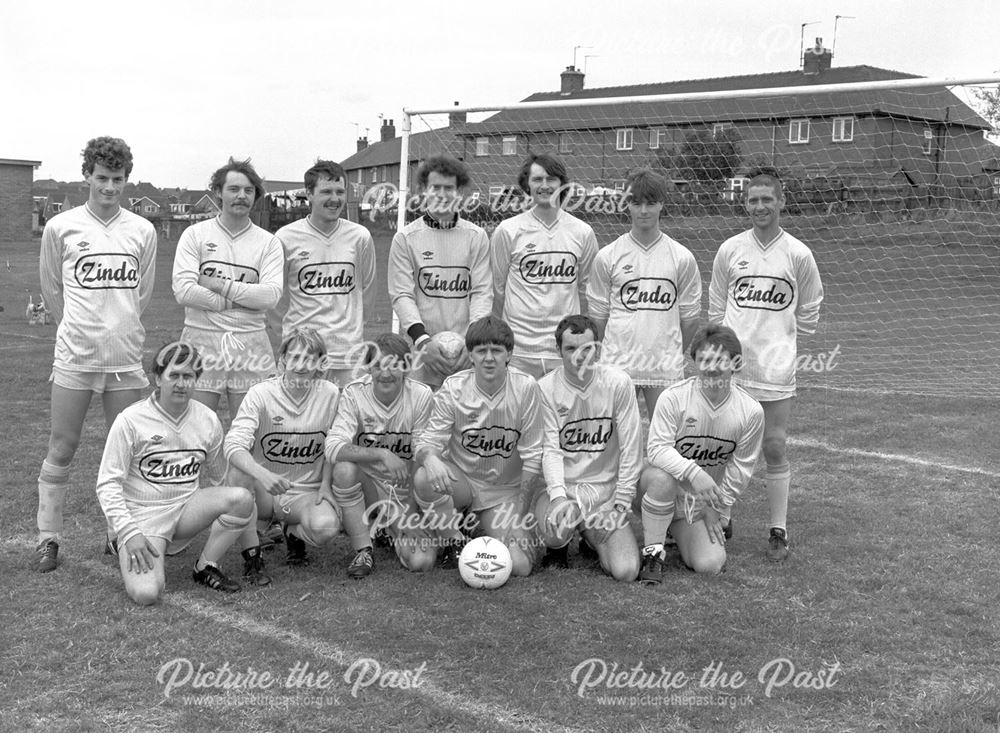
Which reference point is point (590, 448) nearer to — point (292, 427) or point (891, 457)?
point (292, 427)

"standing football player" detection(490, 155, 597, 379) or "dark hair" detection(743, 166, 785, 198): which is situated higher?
"dark hair" detection(743, 166, 785, 198)

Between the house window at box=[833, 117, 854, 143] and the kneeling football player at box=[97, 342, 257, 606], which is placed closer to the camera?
the kneeling football player at box=[97, 342, 257, 606]

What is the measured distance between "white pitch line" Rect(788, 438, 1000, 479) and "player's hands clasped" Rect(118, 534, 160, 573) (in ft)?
15.0

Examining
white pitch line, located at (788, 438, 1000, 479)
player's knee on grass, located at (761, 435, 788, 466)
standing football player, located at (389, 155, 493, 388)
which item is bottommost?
white pitch line, located at (788, 438, 1000, 479)

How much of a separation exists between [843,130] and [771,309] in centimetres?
1023

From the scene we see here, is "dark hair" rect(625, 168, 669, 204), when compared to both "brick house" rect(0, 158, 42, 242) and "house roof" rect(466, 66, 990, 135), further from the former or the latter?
"brick house" rect(0, 158, 42, 242)

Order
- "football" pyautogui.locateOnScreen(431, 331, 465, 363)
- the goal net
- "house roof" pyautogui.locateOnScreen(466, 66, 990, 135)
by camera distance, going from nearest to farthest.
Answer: "football" pyautogui.locateOnScreen(431, 331, 465, 363) < "house roof" pyautogui.locateOnScreen(466, 66, 990, 135) < the goal net

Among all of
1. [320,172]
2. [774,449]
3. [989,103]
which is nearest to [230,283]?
[320,172]

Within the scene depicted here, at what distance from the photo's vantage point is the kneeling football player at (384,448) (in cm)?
429

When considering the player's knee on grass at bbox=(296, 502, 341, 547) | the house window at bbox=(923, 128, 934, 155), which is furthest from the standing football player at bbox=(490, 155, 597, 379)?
the house window at bbox=(923, 128, 934, 155)

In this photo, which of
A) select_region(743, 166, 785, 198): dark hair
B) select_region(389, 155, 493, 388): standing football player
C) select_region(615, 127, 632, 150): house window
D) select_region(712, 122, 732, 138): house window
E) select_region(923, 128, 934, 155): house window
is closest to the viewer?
select_region(743, 166, 785, 198): dark hair

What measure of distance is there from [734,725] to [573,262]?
2490 millimetres

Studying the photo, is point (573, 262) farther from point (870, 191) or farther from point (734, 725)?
point (870, 191)

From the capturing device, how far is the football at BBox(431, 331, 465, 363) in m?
4.73
